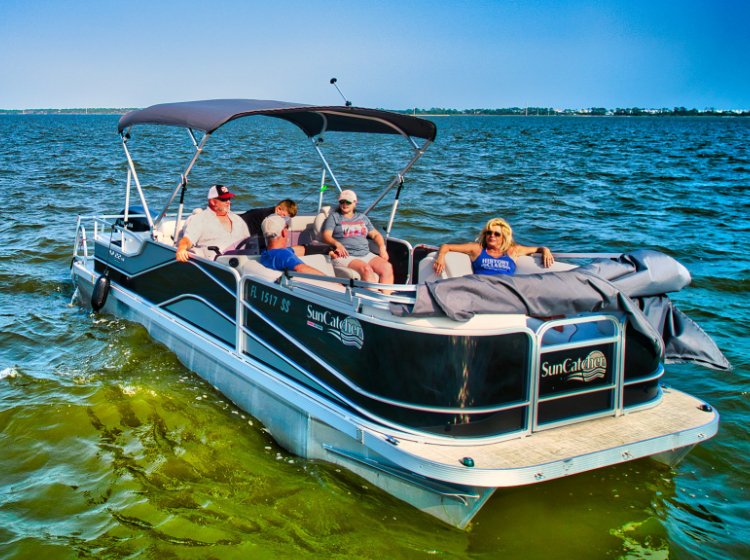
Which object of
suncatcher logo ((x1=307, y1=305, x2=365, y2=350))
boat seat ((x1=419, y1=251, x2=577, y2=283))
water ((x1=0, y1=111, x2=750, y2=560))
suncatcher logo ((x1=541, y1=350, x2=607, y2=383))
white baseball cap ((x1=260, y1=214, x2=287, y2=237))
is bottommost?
water ((x1=0, y1=111, x2=750, y2=560))

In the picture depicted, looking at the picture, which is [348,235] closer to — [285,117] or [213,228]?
[213,228]

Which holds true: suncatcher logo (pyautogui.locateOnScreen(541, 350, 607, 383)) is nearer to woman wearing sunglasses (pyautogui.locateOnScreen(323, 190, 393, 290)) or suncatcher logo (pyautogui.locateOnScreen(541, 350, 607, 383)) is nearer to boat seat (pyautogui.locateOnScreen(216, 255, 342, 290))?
boat seat (pyautogui.locateOnScreen(216, 255, 342, 290))

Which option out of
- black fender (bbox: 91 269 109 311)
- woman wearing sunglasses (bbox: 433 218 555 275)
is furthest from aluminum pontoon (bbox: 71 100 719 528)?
black fender (bbox: 91 269 109 311)

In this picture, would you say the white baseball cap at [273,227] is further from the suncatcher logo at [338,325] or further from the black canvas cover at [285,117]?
the suncatcher logo at [338,325]

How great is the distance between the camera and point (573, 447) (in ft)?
14.1

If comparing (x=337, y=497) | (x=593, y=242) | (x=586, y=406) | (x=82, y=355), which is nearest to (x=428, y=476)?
(x=337, y=497)

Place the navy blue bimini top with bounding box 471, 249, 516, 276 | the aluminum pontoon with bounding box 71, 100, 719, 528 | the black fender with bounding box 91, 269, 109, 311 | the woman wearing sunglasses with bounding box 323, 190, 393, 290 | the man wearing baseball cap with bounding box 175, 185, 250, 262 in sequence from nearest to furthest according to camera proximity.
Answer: the aluminum pontoon with bounding box 71, 100, 719, 528 < the navy blue bimini top with bounding box 471, 249, 516, 276 < the woman wearing sunglasses with bounding box 323, 190, 393, 290 < the man wearing baseball cap with bounding box 175, 185, 250, 262 < the black fender with bounding box 91, 269, 109, 311

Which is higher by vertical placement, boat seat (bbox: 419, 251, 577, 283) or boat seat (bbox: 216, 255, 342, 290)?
boat seat (bbox: 419, 251, 577, 283)

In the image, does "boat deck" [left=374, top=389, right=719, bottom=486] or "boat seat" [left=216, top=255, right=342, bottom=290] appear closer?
"boat deck" [left=374, top=389, right=719, bottom=486]

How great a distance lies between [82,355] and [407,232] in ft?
27.2

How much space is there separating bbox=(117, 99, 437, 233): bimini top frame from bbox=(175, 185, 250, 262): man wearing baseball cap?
339 mm

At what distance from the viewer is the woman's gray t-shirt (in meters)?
6.77

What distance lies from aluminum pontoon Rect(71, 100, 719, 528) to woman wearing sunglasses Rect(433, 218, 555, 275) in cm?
Result: 13

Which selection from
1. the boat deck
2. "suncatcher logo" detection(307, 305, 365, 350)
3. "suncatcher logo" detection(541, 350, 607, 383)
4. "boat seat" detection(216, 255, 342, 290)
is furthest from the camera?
"boat seat" detection(216, 255, 342, 290)
